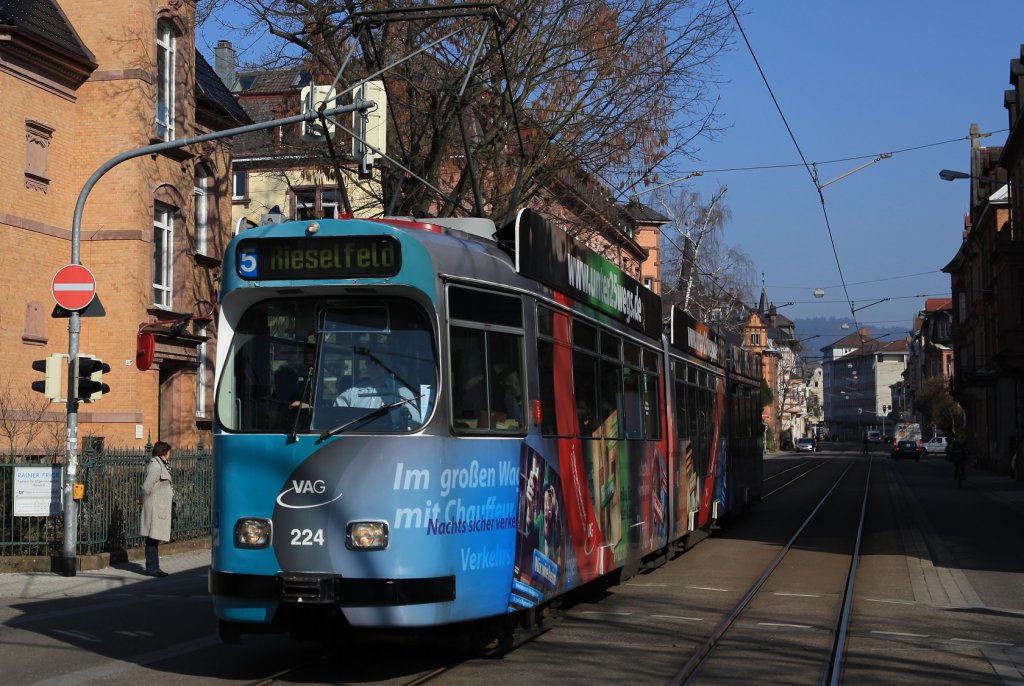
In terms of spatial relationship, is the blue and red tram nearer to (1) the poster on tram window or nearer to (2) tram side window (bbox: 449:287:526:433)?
(2) tram side window (bbox: 449:287:526:433)

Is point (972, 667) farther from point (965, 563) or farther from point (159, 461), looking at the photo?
point (159, 461)

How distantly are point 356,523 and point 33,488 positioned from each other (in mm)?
10326

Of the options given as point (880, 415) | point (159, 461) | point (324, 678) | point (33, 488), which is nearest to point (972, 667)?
point (324, 678)

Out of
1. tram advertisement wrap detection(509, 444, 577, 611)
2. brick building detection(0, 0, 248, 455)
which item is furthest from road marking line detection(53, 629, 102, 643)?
brick building detection(0, 0, 248, 455)

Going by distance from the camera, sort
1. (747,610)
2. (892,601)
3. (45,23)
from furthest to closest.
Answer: (45,23) → (892,601) → (747,610)

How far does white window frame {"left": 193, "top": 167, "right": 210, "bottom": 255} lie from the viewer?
30.3m

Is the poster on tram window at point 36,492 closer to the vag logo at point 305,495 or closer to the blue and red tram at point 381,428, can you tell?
the blue and red tram at point 381,428

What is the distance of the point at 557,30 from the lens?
24344mm

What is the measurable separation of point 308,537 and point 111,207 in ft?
67.7

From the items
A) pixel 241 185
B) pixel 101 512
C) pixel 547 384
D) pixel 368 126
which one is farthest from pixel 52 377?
pixel 241 185

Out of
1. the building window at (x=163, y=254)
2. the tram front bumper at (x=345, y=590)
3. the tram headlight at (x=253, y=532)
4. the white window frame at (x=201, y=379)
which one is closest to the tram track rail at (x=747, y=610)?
the tram front bumper at (x=345, y=590)

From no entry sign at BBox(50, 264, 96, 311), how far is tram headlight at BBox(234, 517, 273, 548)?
333 inches

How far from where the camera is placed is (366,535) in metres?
8.02

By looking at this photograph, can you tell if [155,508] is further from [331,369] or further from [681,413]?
[331,369]
